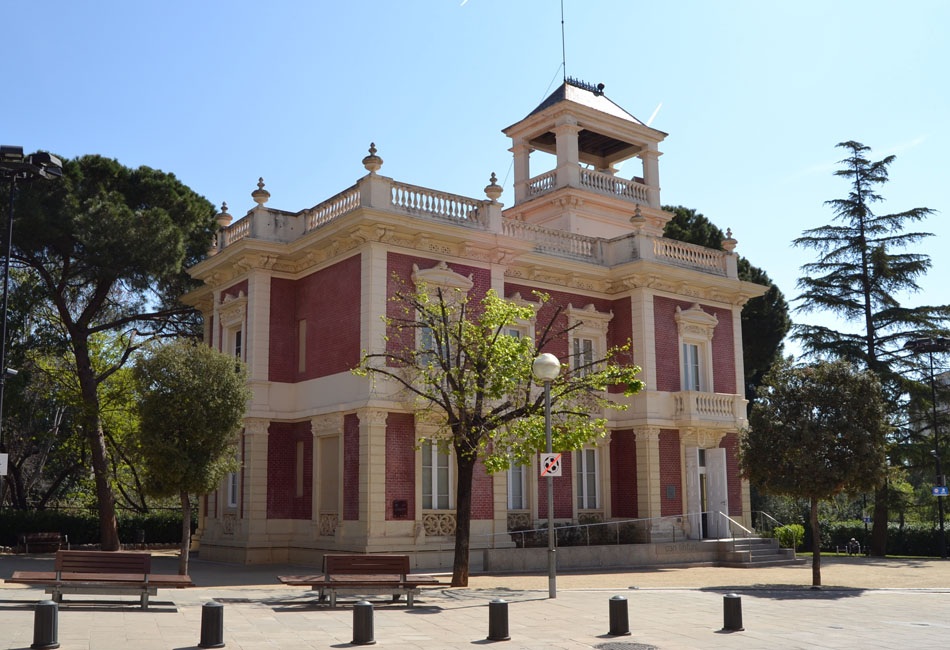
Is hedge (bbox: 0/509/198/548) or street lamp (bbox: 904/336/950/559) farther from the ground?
street lamp (bbox: 904/336/950/559)

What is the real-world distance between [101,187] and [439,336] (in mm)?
17056

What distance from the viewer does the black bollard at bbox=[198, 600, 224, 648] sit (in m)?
11.3

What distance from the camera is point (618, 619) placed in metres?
13.0

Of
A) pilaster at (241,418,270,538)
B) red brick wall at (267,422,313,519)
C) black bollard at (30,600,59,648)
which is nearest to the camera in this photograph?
black bollard at (30,600,59,648)

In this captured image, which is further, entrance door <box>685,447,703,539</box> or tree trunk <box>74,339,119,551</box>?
tree trunk <box>74,339,119,551</box>

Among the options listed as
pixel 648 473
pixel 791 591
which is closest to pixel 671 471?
pixel 648 473

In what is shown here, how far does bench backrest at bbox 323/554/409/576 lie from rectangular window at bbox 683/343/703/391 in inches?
623

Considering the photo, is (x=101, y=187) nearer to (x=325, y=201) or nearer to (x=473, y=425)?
(x=325, y=201)

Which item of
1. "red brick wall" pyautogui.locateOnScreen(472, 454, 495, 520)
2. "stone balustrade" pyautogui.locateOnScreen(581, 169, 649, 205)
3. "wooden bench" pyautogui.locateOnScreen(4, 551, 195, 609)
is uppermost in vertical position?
"stone balustrade" pyautogui.locateOnScreen(581, 169, 649, 205)

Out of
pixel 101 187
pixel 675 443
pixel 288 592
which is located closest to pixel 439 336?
pixel 288 592

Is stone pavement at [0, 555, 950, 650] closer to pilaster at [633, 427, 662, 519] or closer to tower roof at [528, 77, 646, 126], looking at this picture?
pilaster at [633, 427, 662, 519]

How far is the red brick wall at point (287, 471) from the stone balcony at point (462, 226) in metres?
5.38

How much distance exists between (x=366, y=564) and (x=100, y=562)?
4.18 metres

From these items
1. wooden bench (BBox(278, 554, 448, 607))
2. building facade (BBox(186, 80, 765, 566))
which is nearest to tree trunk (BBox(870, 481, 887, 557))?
building facade (BBox(186, 80, 765, 566))
